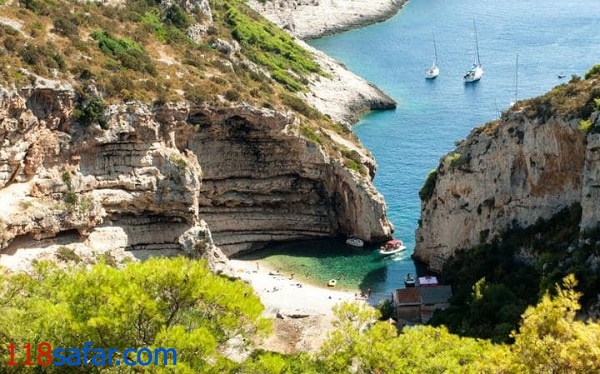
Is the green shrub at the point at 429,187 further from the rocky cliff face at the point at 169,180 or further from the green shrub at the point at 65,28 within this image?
the green shrub at the point at 65,28

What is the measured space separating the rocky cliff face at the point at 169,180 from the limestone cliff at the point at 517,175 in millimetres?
6046

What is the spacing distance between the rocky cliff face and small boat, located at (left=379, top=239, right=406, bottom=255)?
92 centimetres

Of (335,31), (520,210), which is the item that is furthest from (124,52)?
(335,31)

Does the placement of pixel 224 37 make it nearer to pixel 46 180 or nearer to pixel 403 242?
pixel 403 242

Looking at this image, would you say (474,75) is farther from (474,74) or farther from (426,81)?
(426,81)

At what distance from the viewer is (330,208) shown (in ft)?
176

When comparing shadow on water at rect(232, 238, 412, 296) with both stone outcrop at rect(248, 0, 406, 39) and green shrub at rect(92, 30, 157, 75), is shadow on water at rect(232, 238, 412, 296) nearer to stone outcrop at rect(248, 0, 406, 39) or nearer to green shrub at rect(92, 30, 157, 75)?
green shrub at rect(92, 30, 157, 75)

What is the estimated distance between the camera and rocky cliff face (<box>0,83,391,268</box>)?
122ft

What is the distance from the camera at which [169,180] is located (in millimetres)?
42219

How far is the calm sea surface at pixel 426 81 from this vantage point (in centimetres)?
5059

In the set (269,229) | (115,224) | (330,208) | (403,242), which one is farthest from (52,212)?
(403,242)

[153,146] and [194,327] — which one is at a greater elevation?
[153,146]

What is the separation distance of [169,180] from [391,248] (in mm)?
17790

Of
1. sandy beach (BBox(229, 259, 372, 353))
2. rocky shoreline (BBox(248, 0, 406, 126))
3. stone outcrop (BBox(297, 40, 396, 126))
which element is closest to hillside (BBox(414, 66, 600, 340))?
sandy beach (BBox(229, 259, 372, 353))
